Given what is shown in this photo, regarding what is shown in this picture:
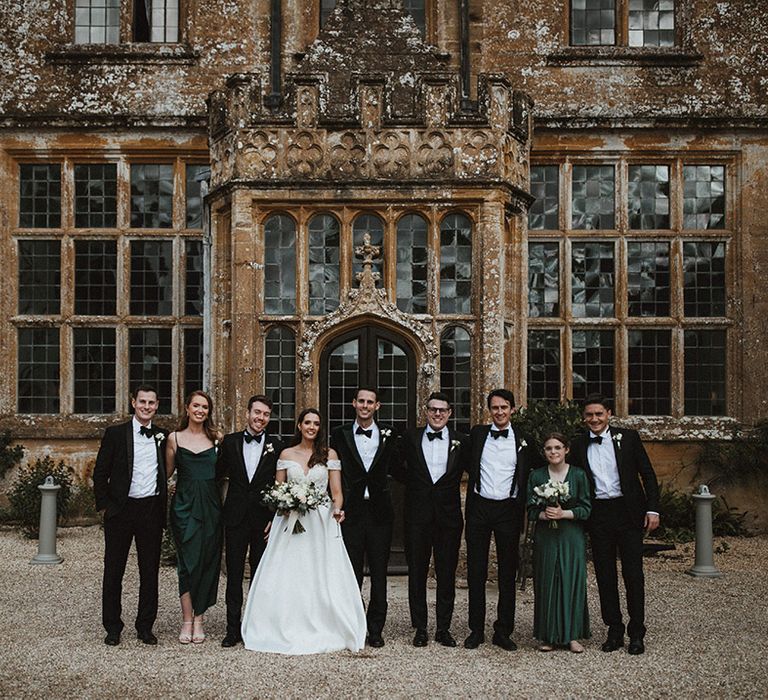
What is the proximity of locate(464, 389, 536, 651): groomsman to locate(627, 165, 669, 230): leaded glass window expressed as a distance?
20.0ft

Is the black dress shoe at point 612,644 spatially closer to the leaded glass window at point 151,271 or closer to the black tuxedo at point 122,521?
the black tuxedo at point 122,521

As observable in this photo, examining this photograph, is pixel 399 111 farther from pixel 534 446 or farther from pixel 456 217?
pixel 534 446

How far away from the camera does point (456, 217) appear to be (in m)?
10.2

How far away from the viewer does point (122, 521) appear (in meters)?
7.09

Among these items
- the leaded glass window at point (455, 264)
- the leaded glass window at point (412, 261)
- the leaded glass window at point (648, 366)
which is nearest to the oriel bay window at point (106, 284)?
the leaded glass window at point (412, 261)

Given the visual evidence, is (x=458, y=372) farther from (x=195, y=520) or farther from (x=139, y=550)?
(x=139, y=550)

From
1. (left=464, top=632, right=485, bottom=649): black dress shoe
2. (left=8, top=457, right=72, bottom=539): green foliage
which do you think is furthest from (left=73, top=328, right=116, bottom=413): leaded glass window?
(left=464, top=632, right=485, bottom=649): black dress shoe

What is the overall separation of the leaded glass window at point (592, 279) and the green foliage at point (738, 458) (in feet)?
6.63

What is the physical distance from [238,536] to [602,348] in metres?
6.52

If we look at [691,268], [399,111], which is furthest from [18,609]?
[691,268]

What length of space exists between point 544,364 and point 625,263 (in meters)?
1.58

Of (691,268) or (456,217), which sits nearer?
(456,217)

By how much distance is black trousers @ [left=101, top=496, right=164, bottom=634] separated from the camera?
278 inches

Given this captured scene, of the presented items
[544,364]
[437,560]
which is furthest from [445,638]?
[544,364]
